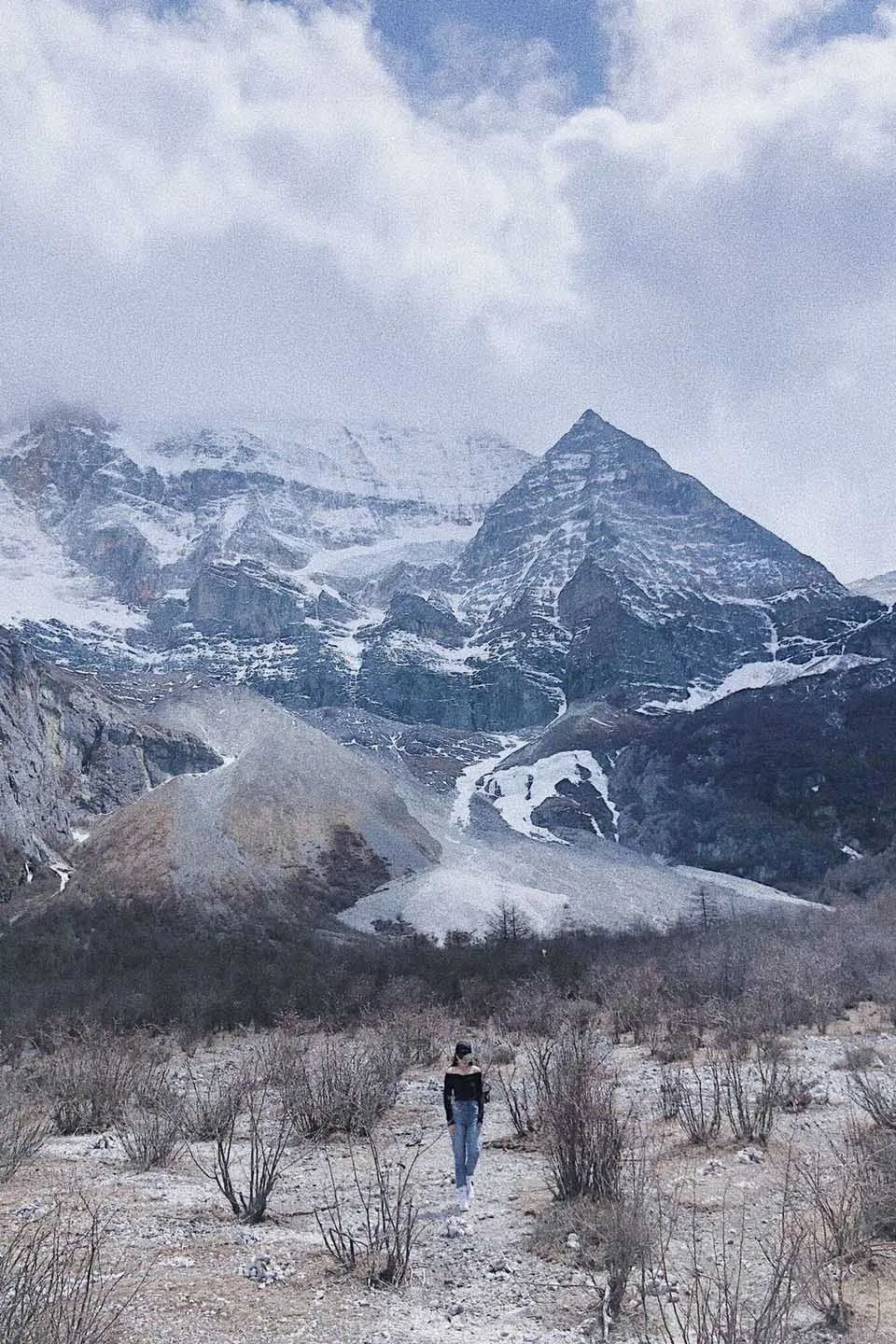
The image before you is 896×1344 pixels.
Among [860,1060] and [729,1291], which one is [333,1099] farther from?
[860,1060]

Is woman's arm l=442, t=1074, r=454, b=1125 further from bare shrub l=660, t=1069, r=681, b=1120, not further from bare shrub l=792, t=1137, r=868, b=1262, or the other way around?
bare shrub l=660, t=1069, r=681, b=1120

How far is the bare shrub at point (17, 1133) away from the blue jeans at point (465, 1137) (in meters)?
5.39

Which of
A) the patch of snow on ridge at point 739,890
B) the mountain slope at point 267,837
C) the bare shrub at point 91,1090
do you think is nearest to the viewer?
the bare shrub at point 91,1090

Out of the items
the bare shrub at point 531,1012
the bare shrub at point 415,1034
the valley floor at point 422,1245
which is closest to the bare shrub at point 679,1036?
the bare shrub at point 531,1012

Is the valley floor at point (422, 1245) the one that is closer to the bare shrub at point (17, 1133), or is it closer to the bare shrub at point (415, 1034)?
the bare shrub at point (17, 1133)

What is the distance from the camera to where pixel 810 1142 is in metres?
10.8

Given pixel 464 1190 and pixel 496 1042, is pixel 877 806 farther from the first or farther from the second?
pixel 464 1190

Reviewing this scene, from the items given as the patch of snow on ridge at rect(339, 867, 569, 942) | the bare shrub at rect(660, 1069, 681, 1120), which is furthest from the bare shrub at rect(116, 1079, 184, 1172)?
the patch of snow on ridge at rect(339, 867, 569, 942)

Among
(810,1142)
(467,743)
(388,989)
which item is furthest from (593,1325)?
(467,743)

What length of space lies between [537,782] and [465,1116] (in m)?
141

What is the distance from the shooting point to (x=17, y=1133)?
11.4 metres

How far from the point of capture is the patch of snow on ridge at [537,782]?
13525cm

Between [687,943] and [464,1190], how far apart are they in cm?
4611

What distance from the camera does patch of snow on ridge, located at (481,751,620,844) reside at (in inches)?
5325
